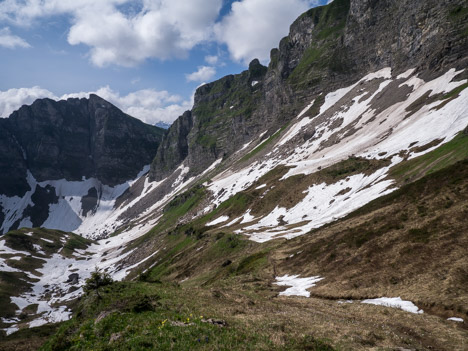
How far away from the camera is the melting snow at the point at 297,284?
27.6 metres

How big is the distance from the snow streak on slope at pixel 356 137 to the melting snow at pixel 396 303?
2855cm

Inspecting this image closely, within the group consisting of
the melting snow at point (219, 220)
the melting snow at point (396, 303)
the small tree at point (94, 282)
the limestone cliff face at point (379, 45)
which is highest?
the limestone cliff face at point (379, 45)

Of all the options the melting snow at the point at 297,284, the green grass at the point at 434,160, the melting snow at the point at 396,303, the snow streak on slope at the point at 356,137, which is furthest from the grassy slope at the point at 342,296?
the snow streak on slope at the point at 356,137

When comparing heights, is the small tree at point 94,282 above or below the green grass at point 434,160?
above

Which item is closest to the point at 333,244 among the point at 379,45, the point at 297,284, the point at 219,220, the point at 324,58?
the point at 297,284

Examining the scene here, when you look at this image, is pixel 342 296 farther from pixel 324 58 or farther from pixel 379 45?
pixel 324 58

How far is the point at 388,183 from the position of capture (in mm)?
48156

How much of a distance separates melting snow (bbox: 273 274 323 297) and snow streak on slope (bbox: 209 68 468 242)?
1883cm

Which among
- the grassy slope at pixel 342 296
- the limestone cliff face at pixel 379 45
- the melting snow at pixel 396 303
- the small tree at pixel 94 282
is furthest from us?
the limestone cliff face at pixel 379 45

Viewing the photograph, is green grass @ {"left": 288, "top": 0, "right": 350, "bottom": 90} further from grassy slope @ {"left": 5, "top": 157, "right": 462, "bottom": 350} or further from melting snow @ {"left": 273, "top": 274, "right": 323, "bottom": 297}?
melting snow @ {"left": 273, "top": 274, "right": 323, "bottom": 297}

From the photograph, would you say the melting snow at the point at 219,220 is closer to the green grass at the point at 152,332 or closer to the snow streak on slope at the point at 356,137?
the snow streak on slope at the point at 356,137

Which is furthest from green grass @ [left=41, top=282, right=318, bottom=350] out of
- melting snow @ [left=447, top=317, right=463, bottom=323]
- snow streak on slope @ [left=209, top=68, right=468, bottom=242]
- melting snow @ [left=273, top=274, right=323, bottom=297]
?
snow streak on slope @ [left=209, top=68, right=468, bottom=242]

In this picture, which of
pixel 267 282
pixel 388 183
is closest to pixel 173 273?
pixel 267 282

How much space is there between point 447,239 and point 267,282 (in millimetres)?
19021
